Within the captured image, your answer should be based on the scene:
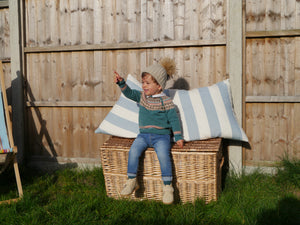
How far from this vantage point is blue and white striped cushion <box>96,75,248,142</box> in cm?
320

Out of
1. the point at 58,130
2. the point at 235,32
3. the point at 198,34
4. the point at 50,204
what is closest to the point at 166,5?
the point at 198,34

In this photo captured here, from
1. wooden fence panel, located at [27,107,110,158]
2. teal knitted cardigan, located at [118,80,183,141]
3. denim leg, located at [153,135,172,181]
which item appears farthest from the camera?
wooden fence panel, located at [27,107,110,158]

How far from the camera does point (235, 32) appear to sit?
11.7 feet

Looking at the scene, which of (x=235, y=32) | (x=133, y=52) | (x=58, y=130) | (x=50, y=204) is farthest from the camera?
(x=58, y=130)

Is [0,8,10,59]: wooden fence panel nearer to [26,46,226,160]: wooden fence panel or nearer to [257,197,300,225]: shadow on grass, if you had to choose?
[26,46,226,160]: wooden fence panel

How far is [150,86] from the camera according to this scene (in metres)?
3.08

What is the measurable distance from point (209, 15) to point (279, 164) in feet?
6.63

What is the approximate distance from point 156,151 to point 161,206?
539 millimetres

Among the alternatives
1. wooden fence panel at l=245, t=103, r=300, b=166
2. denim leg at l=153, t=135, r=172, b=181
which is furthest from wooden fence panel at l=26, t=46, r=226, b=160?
denim leg at l=153, t=135, r=172, b=181

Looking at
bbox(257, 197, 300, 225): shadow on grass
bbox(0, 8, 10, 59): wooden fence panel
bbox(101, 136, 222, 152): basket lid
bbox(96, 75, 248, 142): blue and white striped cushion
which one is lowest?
bbox(257, 197, 300, 225): shadow on grass

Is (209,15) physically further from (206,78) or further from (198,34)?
(206,78)

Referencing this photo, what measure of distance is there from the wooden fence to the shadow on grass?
0.86 m

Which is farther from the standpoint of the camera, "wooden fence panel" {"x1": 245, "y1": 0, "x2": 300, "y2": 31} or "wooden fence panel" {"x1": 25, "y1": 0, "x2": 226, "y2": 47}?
"wooden fence panel" {"x1": 25, "y1": 0, "x2": 226, "y2": 47}

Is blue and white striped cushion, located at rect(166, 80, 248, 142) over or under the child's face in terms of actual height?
under
